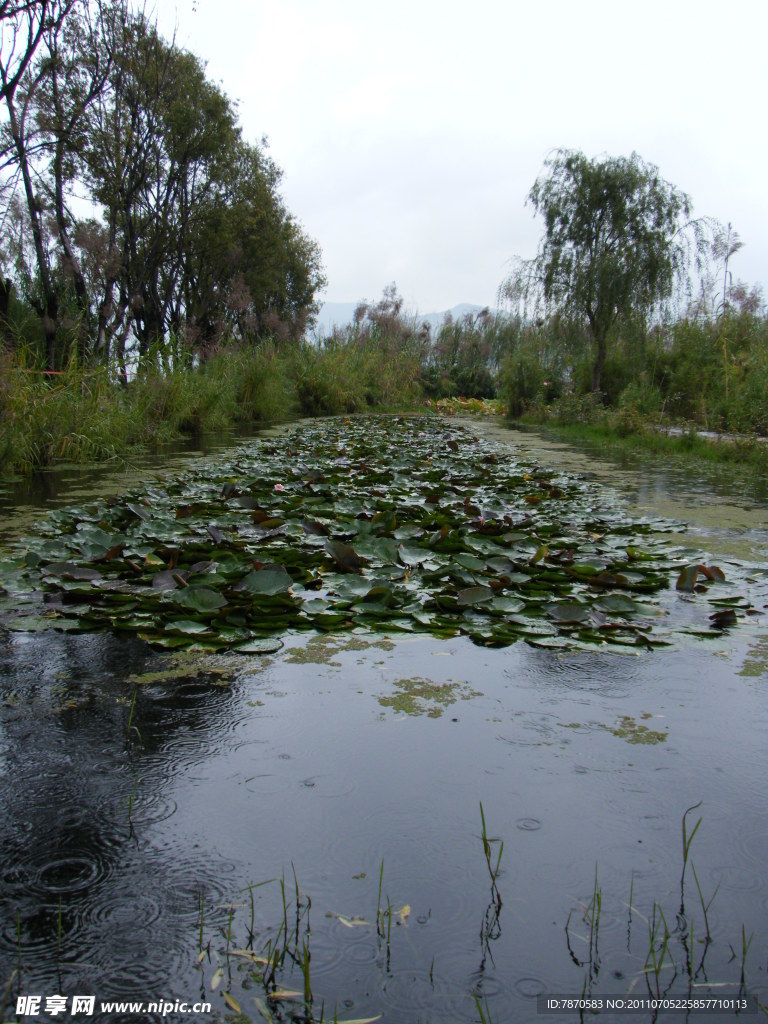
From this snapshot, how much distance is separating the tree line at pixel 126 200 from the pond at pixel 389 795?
6068 millimetres

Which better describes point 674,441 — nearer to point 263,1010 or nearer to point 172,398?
point 172,398

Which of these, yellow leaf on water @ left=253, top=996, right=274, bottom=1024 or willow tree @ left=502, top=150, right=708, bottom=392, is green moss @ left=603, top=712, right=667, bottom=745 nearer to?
yellow leaf on water @ left=253, top=996, right=274, bottom=1024

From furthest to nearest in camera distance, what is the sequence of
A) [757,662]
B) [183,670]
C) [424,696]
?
[757,662] → [183,670] → [424,696]

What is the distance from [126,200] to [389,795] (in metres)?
14.5

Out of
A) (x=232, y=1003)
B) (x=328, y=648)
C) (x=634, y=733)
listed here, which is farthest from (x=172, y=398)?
(x=232, y=1003)

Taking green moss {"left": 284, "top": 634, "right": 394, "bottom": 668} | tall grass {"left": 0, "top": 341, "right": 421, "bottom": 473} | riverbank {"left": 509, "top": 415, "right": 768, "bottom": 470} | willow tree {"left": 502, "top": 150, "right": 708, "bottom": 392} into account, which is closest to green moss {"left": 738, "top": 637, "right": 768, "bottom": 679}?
green moss {"left": 284, "top": 634, "right": 394, "bottom": 668}

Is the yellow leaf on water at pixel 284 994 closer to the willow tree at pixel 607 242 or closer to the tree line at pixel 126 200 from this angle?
the tree line at pixel 126 200

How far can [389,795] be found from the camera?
1481 mm

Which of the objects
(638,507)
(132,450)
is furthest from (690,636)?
(132,450)

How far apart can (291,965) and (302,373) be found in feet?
48.3

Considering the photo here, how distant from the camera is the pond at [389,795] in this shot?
3.38 ft

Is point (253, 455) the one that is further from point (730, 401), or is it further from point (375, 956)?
point (375, 956)

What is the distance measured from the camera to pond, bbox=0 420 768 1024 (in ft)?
3.38

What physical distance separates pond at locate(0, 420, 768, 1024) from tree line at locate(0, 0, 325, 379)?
6.07m
